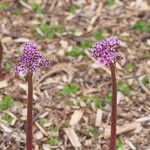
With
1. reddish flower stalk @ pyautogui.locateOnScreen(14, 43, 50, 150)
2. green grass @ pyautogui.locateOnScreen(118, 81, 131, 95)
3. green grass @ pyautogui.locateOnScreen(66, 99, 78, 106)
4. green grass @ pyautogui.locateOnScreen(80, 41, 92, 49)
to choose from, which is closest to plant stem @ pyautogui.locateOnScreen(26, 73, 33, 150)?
reddish flower stalk @ pyautogui.locateOnScreen(14, 43, 50, 150)

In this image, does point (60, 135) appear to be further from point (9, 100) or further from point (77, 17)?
point (77, 17)

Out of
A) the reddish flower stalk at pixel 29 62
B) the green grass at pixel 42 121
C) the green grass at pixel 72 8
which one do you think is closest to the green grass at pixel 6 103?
the green grass at pixel 42 121

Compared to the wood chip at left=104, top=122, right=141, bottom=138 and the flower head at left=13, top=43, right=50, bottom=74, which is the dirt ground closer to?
the wood chip at left=104, top=122, right=141, bottom=138

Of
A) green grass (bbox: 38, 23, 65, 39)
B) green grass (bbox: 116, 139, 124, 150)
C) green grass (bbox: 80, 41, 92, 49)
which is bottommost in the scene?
green grass (bbox: 116, 139, 124, 150)

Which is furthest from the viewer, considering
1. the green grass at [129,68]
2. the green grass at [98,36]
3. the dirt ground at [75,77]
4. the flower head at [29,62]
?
the green grass at [98,36]

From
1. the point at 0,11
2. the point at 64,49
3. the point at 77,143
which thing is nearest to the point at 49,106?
the point at 77,143

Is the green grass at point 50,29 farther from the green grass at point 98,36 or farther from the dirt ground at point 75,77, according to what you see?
the green grass at point 98,36

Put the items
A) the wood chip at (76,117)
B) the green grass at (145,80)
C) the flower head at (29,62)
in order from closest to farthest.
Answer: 1. the flower head at (29,62)
2. the wood chip at (76,117)
3. the green grass at (145,80)
